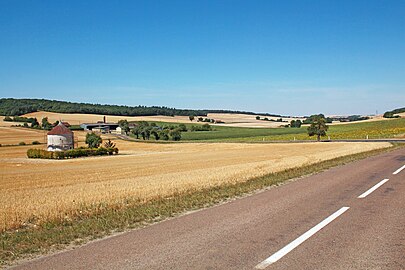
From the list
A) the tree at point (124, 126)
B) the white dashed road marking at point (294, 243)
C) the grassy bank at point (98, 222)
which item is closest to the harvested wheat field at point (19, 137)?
the tree at point (124, 126)

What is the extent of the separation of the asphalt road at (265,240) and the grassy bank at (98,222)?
2.02 feet

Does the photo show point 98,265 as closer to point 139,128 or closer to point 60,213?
point 60,213

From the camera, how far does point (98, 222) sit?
32.2 feet

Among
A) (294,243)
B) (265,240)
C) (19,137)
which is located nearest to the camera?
(294,243)

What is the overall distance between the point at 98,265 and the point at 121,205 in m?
6.46

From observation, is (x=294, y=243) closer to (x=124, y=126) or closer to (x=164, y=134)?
(x=164, y=134)

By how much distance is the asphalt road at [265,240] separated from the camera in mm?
6512

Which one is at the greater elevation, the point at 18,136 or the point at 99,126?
the point at 99,126

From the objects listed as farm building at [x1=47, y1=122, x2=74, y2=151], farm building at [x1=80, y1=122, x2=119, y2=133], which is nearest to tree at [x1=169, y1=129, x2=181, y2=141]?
farm building at [x1=47, y1=122, x2=74, y2=151]

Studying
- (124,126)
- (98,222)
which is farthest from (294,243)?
(124,126)

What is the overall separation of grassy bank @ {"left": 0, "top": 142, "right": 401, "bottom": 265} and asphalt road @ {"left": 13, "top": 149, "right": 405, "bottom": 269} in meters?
0.62

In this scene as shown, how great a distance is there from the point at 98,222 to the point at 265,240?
4.11m

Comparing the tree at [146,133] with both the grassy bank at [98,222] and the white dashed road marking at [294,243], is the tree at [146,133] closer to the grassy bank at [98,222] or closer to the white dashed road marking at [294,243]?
the grassy bank at [98,222]

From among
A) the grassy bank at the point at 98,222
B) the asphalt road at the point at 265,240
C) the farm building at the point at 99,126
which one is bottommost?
the farm building at the point at 99,126
